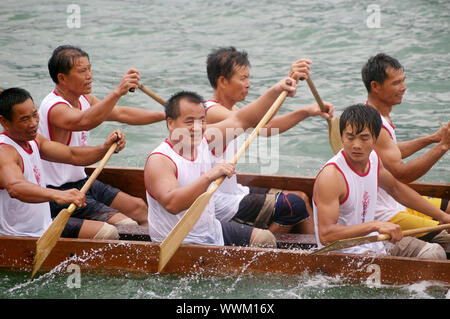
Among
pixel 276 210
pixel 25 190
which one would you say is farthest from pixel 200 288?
pixel 25 190

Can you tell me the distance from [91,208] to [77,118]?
647mm

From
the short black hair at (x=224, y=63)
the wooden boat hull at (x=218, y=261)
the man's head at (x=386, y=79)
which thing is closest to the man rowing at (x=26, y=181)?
Answer: the wooden boat hull at (x=218, y=261)

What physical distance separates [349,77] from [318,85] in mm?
608

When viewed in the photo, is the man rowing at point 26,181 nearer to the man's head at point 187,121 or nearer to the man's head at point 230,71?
the man's head at point 187,121

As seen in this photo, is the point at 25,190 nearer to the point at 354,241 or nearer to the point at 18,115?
the point at 18,115

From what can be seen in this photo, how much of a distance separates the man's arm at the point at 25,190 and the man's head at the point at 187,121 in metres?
0.69

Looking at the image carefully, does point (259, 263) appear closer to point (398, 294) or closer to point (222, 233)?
point (222, 233)

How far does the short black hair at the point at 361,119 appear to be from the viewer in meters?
3.95

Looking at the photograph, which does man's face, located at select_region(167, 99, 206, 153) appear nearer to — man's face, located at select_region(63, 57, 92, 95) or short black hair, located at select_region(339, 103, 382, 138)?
short black hair, located at select_region(339, 103, 382, 138)

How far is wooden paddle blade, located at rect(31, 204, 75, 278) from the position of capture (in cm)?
406

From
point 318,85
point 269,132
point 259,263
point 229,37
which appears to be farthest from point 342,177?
point 229,37

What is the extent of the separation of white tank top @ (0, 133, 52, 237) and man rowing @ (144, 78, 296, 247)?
2.39 ft

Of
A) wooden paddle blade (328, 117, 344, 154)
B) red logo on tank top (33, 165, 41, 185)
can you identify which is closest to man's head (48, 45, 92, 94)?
red logo on tank top (33, 165, 41, 185)

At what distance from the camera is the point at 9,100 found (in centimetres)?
429
